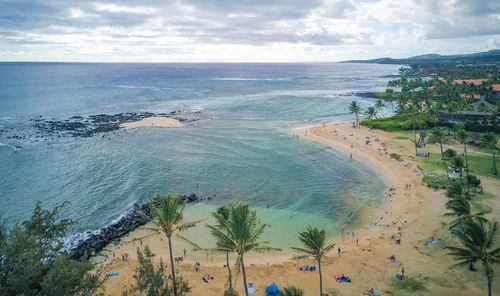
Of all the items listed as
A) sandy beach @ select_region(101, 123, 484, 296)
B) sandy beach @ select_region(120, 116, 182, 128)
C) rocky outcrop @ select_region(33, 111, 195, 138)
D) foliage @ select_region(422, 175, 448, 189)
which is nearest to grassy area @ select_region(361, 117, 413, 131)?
foliage @ select_region(422, 175, 448, 189)

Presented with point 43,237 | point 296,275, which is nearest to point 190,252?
point 296,275

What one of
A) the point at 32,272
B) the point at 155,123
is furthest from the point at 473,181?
the point at 155,123

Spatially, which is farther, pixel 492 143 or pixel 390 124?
pixel 390 124

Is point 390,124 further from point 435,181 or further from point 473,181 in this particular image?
point 473,181

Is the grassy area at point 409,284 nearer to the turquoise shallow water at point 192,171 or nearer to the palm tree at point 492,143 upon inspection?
the turquoise shallow water at point 192,171

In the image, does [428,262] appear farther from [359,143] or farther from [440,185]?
[359,143]

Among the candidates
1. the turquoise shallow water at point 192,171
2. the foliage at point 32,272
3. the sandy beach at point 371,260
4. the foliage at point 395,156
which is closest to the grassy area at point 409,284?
the sandy beach at point 371,260
